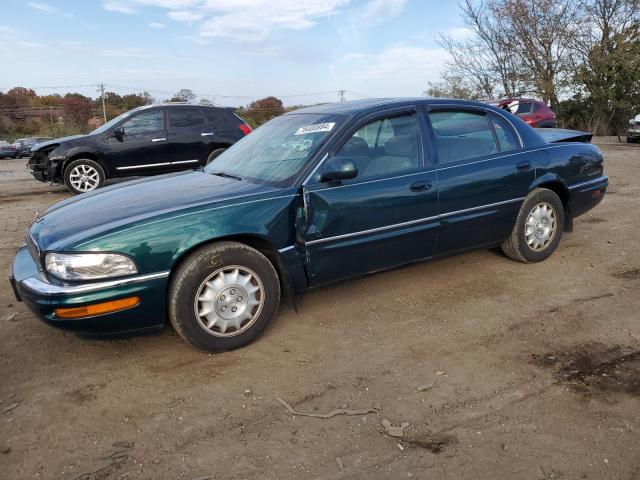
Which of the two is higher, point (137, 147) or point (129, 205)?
point (137, 147)

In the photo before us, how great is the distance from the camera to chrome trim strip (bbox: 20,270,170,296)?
2871 millimetres

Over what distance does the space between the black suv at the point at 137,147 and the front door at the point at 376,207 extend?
6.51 meters

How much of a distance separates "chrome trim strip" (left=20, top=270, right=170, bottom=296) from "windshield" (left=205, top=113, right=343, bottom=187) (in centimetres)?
106

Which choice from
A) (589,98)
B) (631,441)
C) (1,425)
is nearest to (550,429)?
(631,441)

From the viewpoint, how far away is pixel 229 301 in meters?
3.23

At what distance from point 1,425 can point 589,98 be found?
1224 inches

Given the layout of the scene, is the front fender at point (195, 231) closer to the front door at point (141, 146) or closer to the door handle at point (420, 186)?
the door handle at point (420, 186)

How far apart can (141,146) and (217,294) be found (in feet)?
22.8

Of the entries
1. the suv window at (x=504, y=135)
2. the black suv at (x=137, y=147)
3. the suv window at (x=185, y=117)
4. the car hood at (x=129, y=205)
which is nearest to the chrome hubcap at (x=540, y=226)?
the suv window at (x=504, y=135)

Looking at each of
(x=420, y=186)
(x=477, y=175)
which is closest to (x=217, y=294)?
(x=420, y=186)

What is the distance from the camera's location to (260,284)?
333cm

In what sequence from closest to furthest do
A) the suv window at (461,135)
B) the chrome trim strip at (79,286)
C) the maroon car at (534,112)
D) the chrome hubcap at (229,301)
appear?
the chrome trim strip at (79,286), the chrome hubcap at (229,301), the suv window at (461,135), the maroon car at (534,112)

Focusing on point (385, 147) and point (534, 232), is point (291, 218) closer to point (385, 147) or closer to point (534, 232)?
point (385, 147)

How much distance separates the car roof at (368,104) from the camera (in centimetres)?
394
